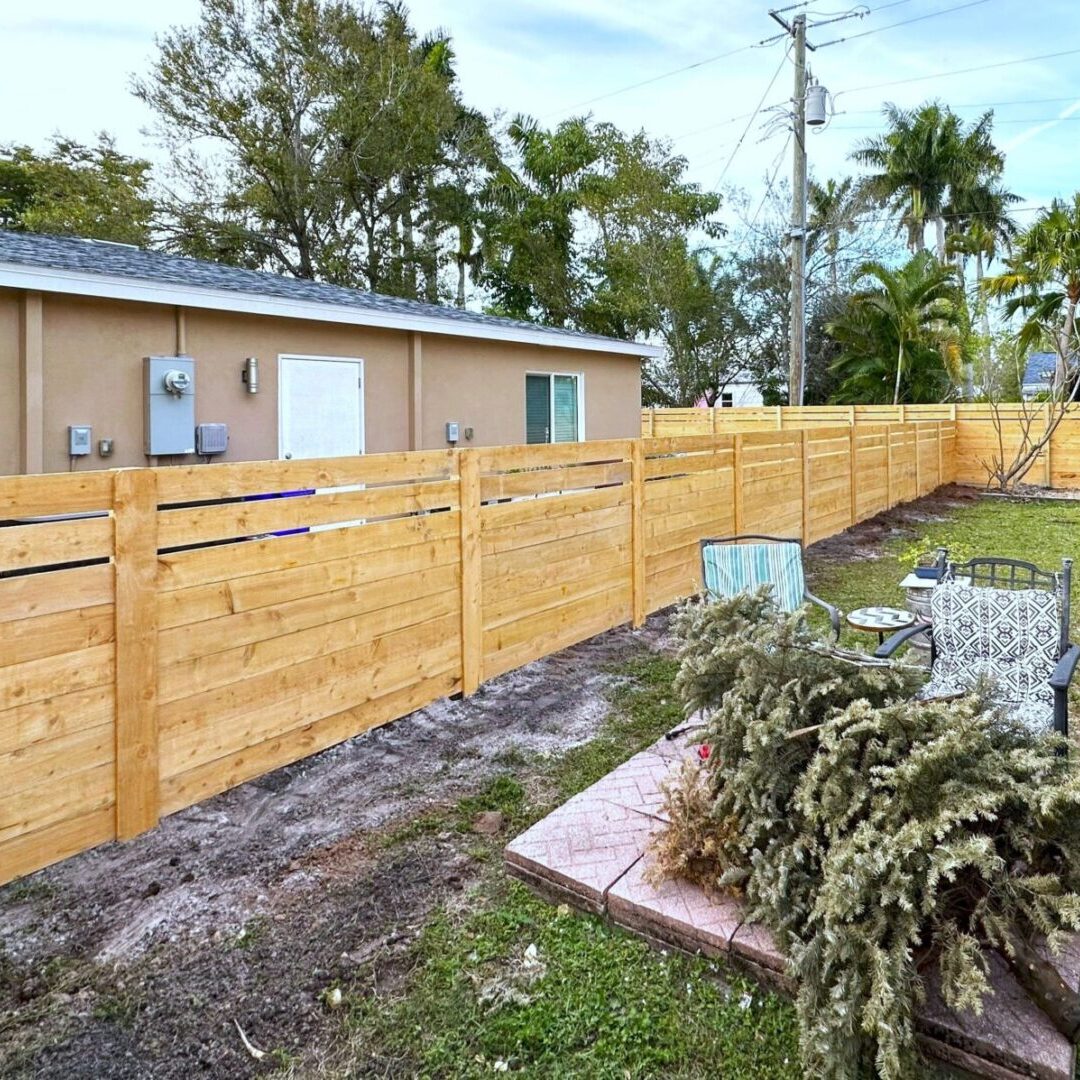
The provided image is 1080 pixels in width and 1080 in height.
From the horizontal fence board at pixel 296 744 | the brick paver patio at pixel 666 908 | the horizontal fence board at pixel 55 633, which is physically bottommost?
the brick paver patio at pixel 666 908

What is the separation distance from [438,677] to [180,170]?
18.2 meters

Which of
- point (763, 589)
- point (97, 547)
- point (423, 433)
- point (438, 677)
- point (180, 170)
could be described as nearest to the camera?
point (97, 547)

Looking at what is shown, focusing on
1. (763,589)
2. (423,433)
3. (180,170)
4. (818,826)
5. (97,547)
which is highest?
(180,170)

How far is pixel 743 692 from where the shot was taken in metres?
2.60

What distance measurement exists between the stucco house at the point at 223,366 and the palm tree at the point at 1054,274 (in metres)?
9.22

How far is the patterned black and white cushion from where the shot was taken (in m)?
3.65

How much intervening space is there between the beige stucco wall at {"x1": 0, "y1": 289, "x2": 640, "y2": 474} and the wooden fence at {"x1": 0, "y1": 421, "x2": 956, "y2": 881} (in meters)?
3.44

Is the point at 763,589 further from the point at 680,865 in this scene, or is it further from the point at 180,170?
the point at 180,170

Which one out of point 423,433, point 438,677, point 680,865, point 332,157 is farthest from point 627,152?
point 680,865

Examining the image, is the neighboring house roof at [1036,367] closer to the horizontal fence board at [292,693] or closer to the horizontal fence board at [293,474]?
the horizontal fence board at [293,474]

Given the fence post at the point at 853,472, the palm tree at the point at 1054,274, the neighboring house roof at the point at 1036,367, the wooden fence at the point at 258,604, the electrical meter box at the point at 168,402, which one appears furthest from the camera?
the neighboring house roof at the point at 1036,367

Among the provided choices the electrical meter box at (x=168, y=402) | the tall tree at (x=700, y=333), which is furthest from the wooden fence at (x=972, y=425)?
the electrical meter box at (x=168, y=402)

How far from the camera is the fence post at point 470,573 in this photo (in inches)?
175

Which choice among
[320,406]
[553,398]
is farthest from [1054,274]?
[320,406]
